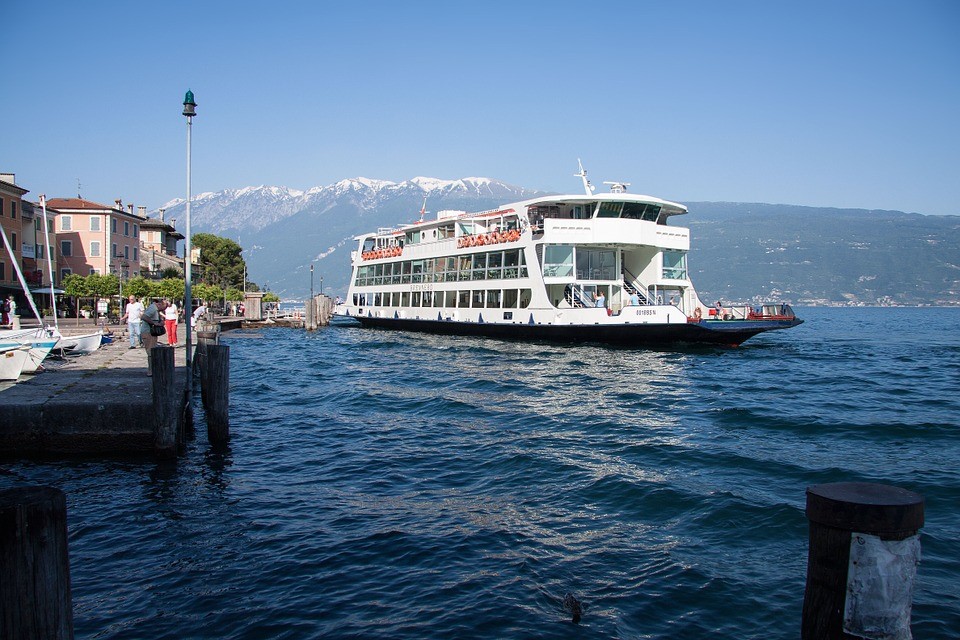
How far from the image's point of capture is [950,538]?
7418 mm

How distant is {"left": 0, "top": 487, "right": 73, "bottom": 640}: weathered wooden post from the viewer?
316cm

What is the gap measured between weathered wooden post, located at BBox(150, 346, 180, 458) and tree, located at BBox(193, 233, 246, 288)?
246 ft

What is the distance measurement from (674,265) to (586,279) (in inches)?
163

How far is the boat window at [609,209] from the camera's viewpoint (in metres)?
30.9

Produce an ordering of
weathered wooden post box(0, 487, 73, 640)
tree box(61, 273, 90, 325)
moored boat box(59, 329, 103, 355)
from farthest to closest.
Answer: tree box(61, 273, 90, 325) → moored boat box(59, 329, 103, 355) → weathered wooden post box(0, 487, 73, 640)

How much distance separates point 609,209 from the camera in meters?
31.1

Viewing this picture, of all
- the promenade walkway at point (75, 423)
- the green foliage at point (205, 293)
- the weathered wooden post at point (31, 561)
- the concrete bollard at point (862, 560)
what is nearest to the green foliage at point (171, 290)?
the green foliage at point (205, 293)

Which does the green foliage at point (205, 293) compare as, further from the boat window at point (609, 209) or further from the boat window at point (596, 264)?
the boat window at point (609, 209)

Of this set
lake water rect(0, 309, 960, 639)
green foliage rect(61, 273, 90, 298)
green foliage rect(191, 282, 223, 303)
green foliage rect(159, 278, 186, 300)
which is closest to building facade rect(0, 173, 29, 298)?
green foliage rect(61, 273, 90, 298)

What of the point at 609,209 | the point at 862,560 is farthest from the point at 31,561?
the point at 609,209

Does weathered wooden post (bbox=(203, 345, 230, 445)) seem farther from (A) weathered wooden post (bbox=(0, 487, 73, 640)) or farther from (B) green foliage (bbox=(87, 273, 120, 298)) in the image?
Result: (B) green foliage (bbox=(87, 273, 120, 298))

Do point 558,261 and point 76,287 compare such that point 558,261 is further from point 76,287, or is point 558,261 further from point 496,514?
point 76,287

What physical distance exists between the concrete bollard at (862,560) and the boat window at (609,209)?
28318 millimetres

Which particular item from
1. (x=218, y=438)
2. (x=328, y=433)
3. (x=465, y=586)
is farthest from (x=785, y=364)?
(x=465, y=586)
